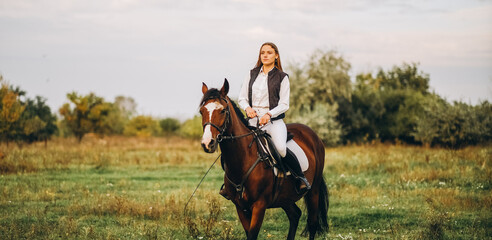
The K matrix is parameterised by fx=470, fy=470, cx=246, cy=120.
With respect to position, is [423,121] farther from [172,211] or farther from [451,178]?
[172,211]

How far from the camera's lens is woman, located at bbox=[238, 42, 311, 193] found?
595cm

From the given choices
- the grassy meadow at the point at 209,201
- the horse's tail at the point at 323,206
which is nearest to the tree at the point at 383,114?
the grassy meadow at the point at 209,201

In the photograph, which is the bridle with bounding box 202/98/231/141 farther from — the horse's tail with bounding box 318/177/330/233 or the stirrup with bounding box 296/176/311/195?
the horse's tail with bounding box 318/177/330/233

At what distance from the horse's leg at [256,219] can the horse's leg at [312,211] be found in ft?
6.10

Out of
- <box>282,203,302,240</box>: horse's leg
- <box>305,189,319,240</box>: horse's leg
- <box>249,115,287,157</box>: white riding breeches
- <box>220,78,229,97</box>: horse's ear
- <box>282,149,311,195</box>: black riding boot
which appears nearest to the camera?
<box>220,78,229,97</box>: horse's ear

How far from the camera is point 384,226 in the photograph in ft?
29.0

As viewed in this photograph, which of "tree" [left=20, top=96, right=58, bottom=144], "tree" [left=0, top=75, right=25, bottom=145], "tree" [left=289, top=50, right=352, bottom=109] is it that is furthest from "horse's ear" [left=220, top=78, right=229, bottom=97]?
"tree" [left=289, top=50, right=352, bottom=109]

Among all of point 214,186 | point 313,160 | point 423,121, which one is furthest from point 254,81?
point 423,121

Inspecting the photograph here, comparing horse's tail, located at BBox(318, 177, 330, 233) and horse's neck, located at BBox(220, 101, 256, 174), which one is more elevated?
horse's neck, located at BBox(220, 101, 256, 174)

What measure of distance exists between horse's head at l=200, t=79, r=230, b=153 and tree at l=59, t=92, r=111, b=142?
33235 millimetres

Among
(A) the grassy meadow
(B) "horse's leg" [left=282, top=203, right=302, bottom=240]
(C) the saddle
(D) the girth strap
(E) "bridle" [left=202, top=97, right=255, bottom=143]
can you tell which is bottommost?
(A) the grassy meadow

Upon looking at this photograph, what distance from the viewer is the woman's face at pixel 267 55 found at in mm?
6047

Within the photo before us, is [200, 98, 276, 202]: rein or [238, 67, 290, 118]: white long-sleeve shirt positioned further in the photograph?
[238, 67, 290, 118]: white long-sleeve shirt

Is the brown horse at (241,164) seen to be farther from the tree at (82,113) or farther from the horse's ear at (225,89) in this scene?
the tree at (82,113)
